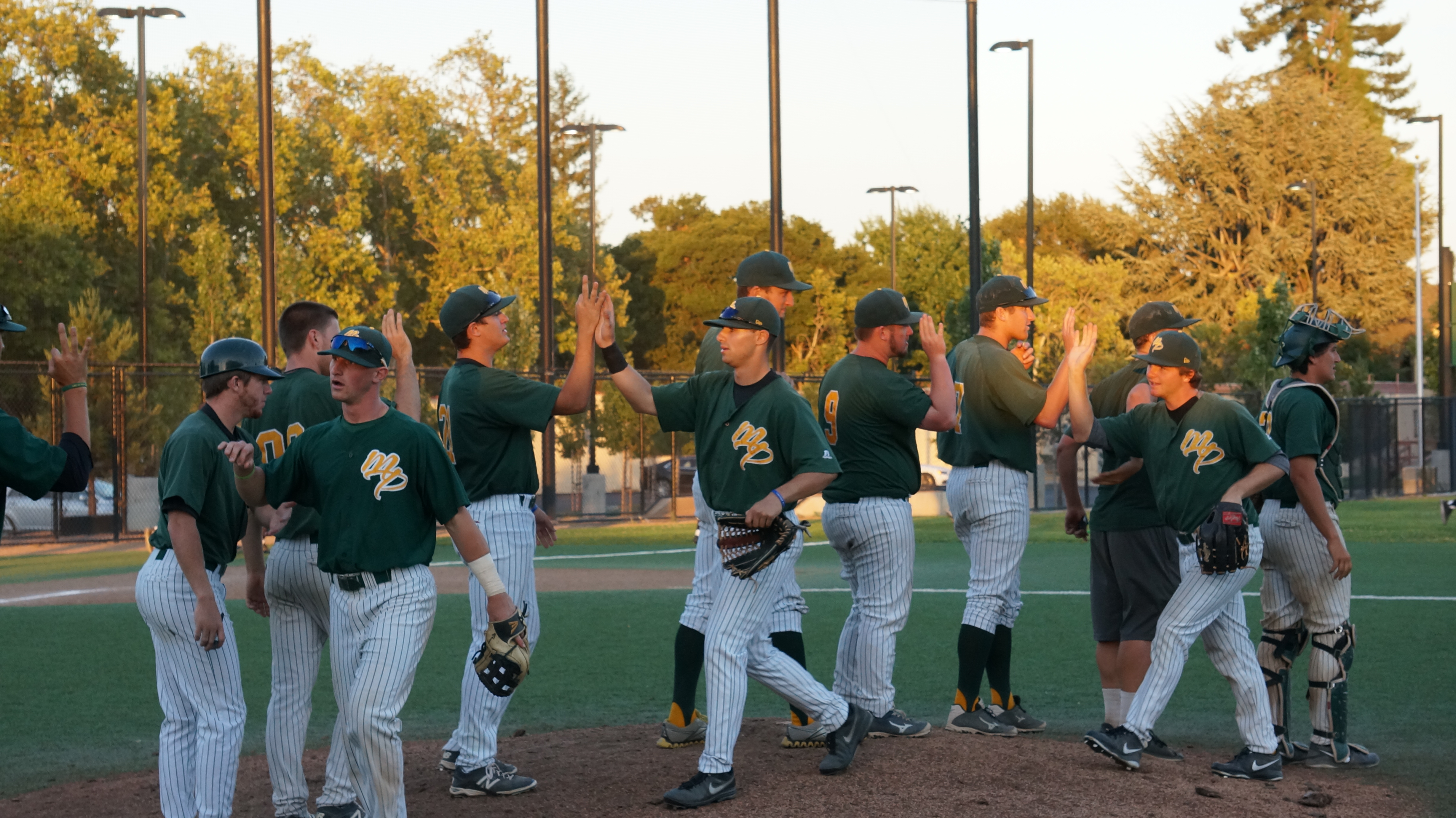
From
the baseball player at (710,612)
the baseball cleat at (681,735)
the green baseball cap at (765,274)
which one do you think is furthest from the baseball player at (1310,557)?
the baseball cleat at (681,735)

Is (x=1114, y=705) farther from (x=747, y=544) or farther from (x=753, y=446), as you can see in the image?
(x=753, y=446)

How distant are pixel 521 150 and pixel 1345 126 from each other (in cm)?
3467

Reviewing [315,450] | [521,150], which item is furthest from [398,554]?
[521,150]

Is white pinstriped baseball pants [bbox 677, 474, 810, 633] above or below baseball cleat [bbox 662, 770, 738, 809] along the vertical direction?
above

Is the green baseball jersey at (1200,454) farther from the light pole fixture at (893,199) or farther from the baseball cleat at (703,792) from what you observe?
the light pole fixture at (893,199)

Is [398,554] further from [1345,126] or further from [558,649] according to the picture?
[1345,126]

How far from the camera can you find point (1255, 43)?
65688 mm

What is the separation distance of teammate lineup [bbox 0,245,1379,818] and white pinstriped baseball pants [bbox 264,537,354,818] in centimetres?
1

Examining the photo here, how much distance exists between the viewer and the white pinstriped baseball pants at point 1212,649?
5.79m

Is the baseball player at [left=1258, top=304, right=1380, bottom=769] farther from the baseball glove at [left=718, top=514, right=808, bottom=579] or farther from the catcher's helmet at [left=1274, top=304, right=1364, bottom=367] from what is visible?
the baseball glove at [left=718, top=514, right=808, bottom=579]

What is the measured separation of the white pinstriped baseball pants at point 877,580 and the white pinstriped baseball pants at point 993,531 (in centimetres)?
44

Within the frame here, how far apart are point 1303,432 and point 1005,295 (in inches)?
64.4

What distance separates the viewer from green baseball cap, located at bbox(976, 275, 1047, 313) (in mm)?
6957

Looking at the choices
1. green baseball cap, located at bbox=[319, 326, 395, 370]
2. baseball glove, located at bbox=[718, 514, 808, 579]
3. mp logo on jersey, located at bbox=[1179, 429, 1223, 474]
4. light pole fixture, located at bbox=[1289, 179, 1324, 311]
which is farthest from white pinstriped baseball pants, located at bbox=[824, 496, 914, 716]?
light pole fixture, located at bbox=[1289, 179, 1324, 311]
